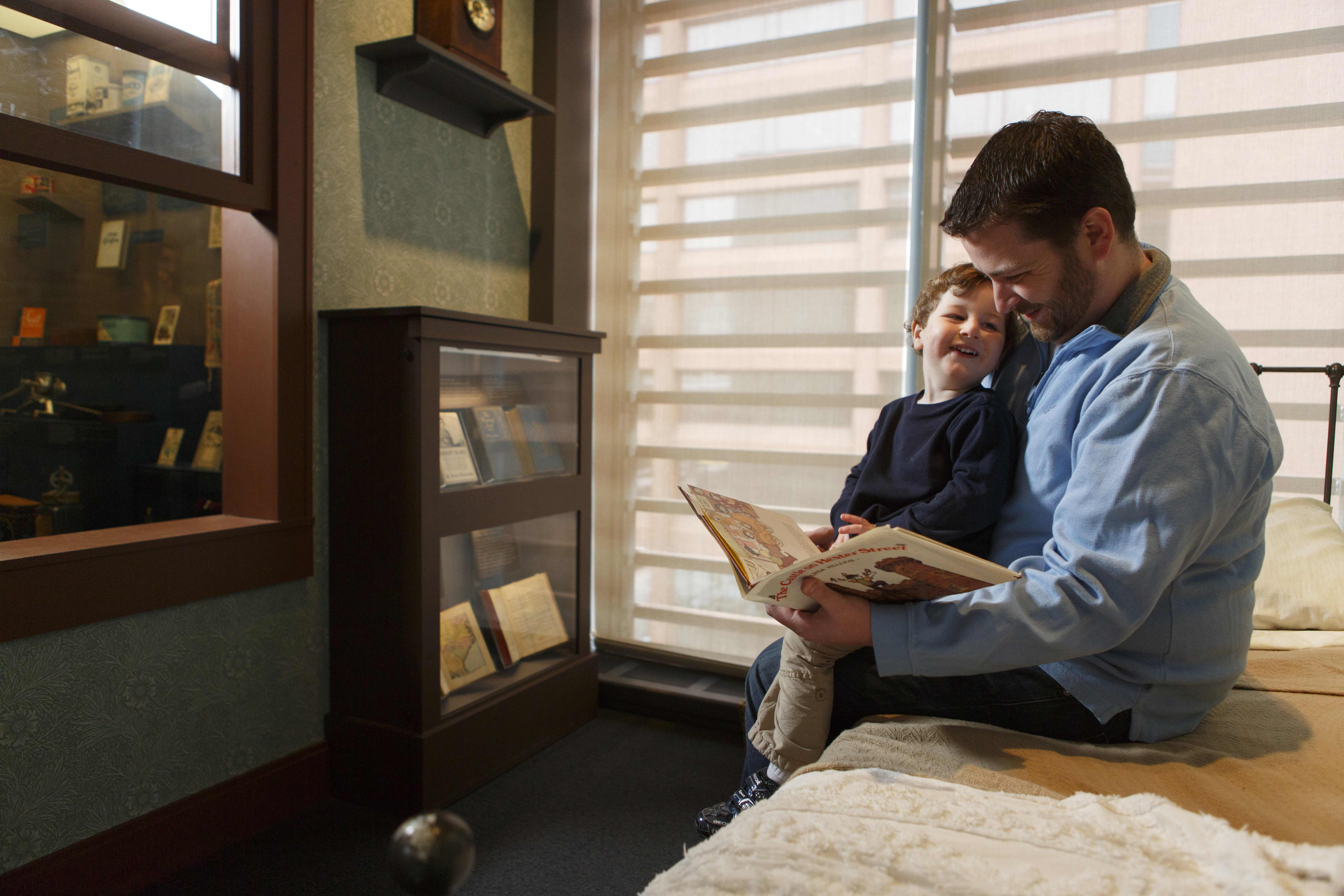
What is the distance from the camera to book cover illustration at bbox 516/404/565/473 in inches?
97.9

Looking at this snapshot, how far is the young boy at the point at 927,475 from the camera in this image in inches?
54.4

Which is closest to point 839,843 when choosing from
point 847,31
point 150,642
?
point 150,642

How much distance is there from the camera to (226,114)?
1.93m

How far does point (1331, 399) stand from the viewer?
209 cm

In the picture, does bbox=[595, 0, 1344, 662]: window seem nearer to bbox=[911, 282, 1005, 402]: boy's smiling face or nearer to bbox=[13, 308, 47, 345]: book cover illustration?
bbox=[911, 282, 1005, 402]: boy's smiling face

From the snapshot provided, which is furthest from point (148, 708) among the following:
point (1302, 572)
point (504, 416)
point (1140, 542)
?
point (1302, 572)

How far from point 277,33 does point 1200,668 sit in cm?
235

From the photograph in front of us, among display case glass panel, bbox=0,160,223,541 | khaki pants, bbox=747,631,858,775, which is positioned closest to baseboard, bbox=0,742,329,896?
display case glass panel, bbox=0,160,223,541

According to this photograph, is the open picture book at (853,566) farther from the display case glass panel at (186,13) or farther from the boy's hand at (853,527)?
the display case glass panel at (186,13)

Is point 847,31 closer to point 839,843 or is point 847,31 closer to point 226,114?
point 226,114

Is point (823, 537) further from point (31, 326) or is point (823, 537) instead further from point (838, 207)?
point (31, 326)

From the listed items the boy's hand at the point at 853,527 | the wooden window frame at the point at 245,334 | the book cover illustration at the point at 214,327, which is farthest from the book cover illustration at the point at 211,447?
the boy's hand at the point at 853,527

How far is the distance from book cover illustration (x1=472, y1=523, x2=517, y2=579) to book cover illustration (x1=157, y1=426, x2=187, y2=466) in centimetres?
100

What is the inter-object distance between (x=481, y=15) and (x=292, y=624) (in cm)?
187
